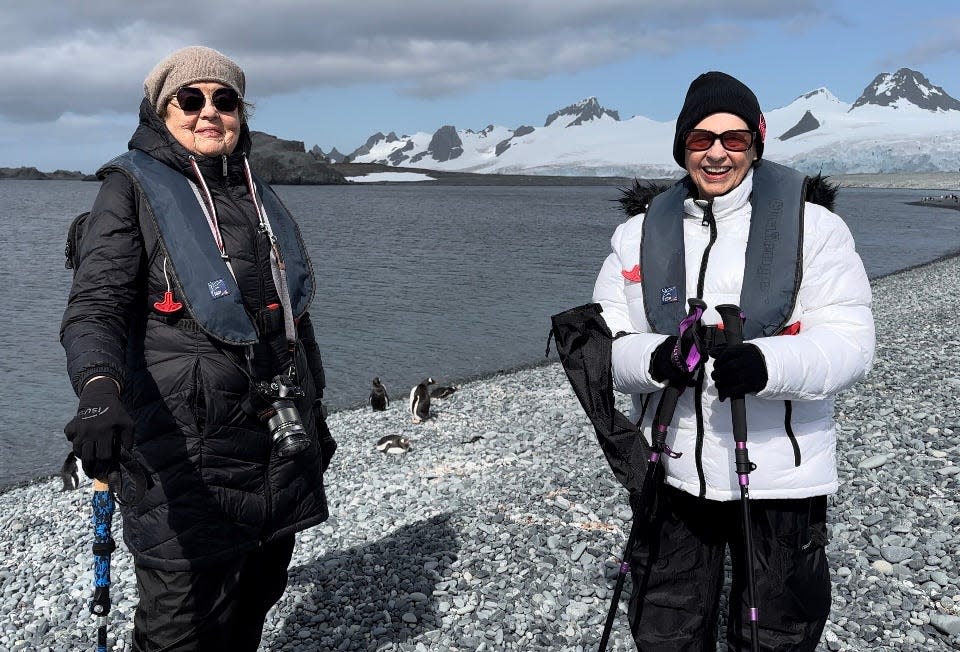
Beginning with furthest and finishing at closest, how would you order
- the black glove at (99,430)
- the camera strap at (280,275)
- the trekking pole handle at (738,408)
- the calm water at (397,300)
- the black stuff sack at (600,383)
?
the calm water at (397,300), the black stuff sack at (600,383), the camera strap at (280,275), the trekking pole handle at (738,408), the black glove at (99,430)

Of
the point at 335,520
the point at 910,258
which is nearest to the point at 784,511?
the point at 335,520

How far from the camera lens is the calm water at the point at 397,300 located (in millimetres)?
17250

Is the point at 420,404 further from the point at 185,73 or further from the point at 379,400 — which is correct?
the point at 185,73

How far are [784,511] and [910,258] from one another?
47.9 m

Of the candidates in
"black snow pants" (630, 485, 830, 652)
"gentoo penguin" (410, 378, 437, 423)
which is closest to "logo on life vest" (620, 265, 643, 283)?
"black snow pants" (630, 485, 830, 652)

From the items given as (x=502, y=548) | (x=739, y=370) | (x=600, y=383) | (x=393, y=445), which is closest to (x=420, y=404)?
(x=393, y=445)

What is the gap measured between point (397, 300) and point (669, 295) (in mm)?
27288

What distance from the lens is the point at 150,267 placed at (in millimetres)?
3289

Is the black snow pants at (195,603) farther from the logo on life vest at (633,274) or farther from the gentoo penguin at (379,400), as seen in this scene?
the gentoo penguin at (379,400)

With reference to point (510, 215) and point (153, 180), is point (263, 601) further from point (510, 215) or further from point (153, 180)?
point (510, 215)

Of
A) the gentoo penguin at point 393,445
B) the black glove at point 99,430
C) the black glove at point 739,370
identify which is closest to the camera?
the black glove at point 99,430

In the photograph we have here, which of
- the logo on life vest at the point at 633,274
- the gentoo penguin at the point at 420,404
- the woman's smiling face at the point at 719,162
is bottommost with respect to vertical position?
the gentoo penguin at the point at 420,404

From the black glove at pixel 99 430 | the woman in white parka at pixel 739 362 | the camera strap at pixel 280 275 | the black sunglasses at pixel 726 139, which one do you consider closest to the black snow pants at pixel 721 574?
the woman in white parka at pixel 739 362

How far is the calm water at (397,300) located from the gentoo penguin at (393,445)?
17.2ft
